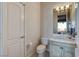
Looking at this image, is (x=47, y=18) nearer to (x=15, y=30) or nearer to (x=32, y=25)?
(x=32, y=25)

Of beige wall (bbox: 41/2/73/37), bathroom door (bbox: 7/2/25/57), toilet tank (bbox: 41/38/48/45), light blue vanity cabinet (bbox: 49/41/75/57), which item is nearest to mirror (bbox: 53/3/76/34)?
beige wall (bbox: 41/2/73/37)

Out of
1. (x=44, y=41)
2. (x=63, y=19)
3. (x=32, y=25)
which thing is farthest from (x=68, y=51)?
(x=32, y=25)

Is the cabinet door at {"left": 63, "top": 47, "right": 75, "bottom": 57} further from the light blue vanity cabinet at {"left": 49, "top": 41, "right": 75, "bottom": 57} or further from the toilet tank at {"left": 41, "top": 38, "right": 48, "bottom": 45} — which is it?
the toilet tank at {"left": 41, "top": 38, "right": 48, "bottom": 45}

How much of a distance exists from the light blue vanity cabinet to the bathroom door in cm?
84

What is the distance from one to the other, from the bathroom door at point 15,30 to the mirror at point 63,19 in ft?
3.74

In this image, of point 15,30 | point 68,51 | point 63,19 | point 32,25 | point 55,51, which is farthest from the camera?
point 32,25

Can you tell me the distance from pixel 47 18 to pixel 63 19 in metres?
0.68

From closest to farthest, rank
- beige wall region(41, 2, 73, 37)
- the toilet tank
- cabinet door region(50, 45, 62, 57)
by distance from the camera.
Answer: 1. cabinet door region(50, 45, 62, 57)
2. the toilet tank
3. beige wall region(41, 2, 73, 37)

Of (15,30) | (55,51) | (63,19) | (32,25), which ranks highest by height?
(63,19)

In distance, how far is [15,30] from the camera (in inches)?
93.5

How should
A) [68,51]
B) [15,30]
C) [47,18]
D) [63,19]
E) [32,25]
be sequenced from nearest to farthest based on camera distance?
1. [68,51]
2. [15,30]
3. [63,19]
4. [32,25]
5. [47,18]

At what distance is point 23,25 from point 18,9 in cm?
→ 49

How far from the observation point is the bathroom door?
2125mm

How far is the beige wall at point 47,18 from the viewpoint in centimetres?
358
